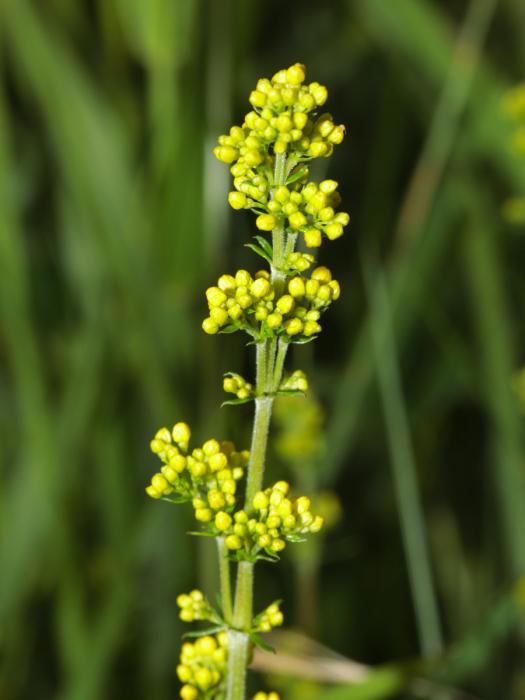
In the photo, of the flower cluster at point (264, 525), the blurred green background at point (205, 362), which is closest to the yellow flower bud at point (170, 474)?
the flower cluster at point (264, 525)

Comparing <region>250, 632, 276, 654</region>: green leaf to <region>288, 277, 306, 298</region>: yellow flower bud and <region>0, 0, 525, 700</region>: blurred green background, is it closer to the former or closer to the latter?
<region>288, 277, 306, 298</region>: yellow flower bud

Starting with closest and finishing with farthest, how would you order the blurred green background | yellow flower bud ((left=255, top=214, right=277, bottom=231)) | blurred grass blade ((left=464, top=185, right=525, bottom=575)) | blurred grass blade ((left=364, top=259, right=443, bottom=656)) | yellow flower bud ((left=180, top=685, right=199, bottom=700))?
yellow flower bud ((left=255, top=214, right=277, bottom=231)) → yellow flower bud ((left=180, top=685, right=199, bottom=700)) → blurred grass blade ((left=364, top=259, right=443, bottom=656)) → the blurred green background → blurred grass blade ((left=464, top=185, right=525, bottom=575))

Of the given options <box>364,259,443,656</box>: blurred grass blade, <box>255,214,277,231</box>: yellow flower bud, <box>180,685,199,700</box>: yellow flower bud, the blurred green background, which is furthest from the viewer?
the blurred green background

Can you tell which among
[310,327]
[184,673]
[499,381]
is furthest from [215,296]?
[499,381]

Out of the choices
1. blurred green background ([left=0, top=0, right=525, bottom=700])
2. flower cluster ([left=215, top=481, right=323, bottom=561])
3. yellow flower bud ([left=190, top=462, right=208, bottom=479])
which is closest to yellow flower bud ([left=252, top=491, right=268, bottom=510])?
flower cluster ([left=215, top=481, right=323, bottom=561])

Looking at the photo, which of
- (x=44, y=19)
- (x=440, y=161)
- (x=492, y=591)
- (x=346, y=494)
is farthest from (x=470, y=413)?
(x=44, y=19)

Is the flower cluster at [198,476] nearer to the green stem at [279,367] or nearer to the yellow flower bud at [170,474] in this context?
the yellow flower bud at [170,474]
